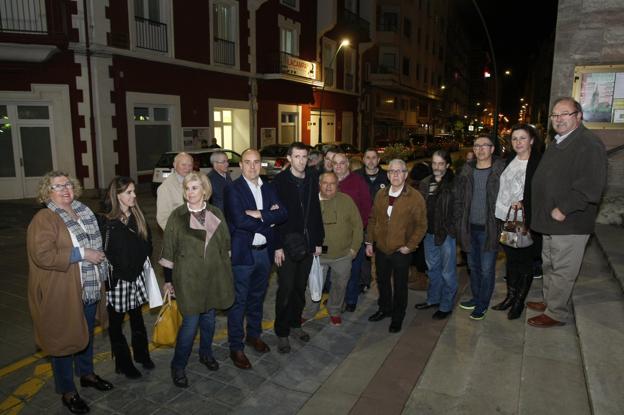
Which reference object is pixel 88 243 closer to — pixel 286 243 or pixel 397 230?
pixel 286 243

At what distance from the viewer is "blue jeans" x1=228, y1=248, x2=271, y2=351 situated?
14.4 feet

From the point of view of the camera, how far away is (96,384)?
397cm

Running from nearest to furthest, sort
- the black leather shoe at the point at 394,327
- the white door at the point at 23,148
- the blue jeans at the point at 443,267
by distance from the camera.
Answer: the black leather shoe at the point at 394,327 < the blue jeans at the point at 443,267 < the white door at the point at 23,148

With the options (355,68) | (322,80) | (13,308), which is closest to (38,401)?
(13,308)

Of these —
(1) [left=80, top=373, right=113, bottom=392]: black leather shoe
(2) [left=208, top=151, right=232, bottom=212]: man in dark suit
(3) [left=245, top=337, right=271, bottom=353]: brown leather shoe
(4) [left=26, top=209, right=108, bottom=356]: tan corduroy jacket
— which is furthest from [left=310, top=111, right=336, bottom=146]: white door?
(4) [left=26, top=209, right=108, bottom=356]: tan corduroy jacket

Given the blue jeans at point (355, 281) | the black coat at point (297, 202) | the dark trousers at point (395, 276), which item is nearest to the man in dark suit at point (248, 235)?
the black coat at point (297, 202)

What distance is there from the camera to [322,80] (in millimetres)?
27266

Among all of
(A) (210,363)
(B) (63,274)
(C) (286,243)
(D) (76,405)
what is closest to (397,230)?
(C) (286,243)

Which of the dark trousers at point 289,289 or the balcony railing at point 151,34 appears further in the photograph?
the balcony railing at point 151,34

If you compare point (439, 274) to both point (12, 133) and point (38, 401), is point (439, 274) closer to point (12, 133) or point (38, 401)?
point (38, 401)

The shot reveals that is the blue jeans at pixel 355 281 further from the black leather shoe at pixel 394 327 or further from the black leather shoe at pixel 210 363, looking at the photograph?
the black leather shoe at pixel 210 363

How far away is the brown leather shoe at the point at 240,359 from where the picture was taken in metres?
4.36

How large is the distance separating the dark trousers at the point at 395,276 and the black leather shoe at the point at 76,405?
125 inches

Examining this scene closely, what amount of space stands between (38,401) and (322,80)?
25.3m
